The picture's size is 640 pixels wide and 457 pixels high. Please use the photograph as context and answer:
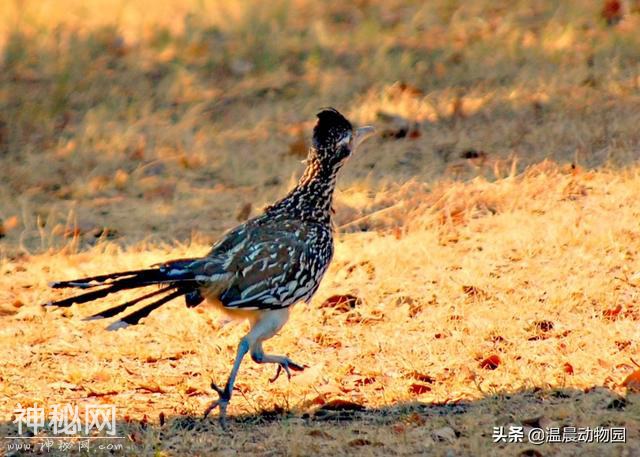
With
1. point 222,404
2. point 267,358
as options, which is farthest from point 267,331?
point 222,404

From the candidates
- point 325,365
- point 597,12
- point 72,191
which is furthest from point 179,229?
point 597,12

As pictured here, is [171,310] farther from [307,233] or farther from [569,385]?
[569,385]

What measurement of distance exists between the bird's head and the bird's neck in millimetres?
41

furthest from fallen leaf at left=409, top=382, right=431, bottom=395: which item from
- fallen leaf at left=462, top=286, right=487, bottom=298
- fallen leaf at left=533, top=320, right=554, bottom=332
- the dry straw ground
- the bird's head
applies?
the bird's head

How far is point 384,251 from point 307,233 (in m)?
1.79

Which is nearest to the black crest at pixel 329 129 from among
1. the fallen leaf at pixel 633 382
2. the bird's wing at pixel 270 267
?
the bird's wing at pixel 270 267

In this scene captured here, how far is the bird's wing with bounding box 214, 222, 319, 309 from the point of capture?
6145 millimetres

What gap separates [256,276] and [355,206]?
10.9 ft

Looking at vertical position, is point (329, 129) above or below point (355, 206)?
above

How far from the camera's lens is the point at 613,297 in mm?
7223

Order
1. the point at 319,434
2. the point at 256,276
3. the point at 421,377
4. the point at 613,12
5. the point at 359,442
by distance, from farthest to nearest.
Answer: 1. the point at 613,12
2. the point at 421,377
3. the point at 256,276
4. the point at 319,434
5. the point at 359,442

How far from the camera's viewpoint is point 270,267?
20.5 ft

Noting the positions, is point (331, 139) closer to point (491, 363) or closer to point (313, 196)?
point (313, 196)

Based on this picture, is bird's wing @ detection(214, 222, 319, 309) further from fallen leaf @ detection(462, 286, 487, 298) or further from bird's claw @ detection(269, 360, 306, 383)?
fallen leaf @ detection(462, 286, 487, 298)
